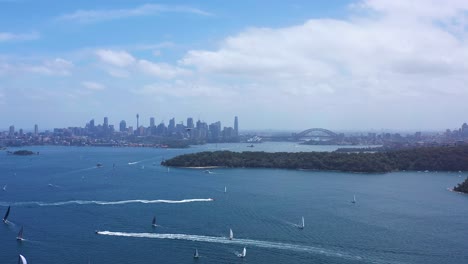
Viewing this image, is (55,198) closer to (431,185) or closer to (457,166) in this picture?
(431,185)

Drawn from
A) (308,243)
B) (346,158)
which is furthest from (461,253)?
(346,158)

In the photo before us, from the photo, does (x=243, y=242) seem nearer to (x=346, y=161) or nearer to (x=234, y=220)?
(x=234, y=220)

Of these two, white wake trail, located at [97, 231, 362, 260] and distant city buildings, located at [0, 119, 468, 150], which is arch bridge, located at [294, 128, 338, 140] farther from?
white wake trail, located at [97, 231, 362, 260]

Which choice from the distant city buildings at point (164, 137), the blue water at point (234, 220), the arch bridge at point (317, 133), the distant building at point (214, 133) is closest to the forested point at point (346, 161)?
the blue water at point (234, 220)

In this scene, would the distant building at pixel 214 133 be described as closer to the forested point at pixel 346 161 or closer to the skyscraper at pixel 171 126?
the skyscraper at pixel 171 126

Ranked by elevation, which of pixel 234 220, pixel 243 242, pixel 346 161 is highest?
pixel 346 161

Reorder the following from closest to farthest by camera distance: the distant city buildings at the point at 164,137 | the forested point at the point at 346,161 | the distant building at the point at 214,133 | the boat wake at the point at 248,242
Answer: the boat wake at the point at 248,242 < the forested point at the point at 346,161 < the distant city buildings at the point at 164,137 < the distant building at the point at 214,133

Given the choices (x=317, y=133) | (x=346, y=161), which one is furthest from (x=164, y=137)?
(x=346, y=161)
